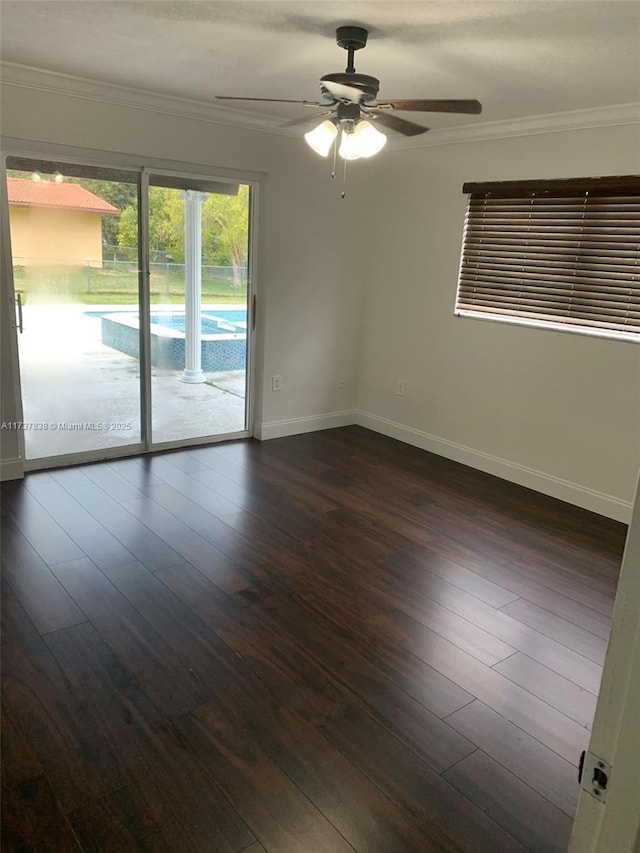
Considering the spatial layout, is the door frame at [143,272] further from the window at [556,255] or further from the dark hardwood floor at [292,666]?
the window at [556,255]

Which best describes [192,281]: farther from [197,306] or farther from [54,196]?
[54,196]

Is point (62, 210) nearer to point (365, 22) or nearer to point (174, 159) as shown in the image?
point (174, 159)

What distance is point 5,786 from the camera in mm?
1771

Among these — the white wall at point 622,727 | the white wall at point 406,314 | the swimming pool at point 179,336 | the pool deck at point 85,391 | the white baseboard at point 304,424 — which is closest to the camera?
the white wall at point 622,727

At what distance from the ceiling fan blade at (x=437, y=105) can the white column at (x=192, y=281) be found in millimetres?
2206

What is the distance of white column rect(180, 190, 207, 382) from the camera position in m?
4.43

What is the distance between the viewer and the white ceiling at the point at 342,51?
231 centimetres

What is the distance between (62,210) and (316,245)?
197 cm

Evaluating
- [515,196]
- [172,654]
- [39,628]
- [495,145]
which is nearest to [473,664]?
[172,654]

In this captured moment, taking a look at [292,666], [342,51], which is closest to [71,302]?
[342,51]

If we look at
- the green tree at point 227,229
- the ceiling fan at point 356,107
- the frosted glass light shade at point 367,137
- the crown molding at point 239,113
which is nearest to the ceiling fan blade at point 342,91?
the ceiling fan at point 356,107

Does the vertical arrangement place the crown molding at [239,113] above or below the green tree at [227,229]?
above

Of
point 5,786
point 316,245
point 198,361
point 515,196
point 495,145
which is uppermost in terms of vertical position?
point 495,145

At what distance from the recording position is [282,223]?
4754 mm
